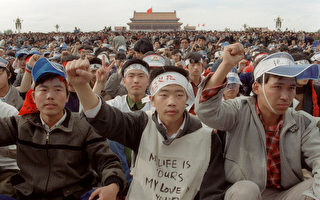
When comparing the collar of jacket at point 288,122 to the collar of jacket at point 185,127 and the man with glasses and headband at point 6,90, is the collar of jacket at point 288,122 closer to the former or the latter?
the collar of jacket at point 185,127

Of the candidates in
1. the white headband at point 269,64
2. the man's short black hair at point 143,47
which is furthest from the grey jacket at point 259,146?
the man's short black hair at point 143,47

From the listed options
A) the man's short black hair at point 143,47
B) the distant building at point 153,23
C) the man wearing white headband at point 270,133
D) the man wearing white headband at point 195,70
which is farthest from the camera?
the distant building at point 153,23

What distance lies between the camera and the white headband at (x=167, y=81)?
2.28 meters

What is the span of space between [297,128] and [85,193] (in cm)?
185

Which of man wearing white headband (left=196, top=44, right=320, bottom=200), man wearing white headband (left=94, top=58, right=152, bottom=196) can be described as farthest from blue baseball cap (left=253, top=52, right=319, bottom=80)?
man wearing white headband (left=94, top=58, right=152, bottom=196)

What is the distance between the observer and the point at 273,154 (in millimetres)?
2268

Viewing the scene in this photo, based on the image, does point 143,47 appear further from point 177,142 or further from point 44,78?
point 177,142

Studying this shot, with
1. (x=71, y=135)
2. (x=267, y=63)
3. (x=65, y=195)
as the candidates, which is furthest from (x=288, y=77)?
(x=65, y=195)

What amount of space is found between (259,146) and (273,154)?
0.16m

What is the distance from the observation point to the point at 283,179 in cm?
223

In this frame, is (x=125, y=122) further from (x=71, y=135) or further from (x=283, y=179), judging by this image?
(x=283, y=179)

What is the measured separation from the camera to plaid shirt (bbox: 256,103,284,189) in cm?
226

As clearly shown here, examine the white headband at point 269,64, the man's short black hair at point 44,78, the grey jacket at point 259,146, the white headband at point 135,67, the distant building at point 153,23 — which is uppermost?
the distant building at point 153,23

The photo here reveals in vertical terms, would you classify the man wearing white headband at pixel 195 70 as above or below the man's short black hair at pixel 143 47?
below
